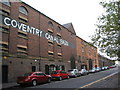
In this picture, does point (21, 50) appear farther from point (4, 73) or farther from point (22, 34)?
point (4, 73)

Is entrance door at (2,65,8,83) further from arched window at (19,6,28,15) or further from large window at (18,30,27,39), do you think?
arched window at (19,6,28,15)

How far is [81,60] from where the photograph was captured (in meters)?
43.2

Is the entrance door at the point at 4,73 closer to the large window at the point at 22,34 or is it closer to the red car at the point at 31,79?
the red car at the point at 31,79

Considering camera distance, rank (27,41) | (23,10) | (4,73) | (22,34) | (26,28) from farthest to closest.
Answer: (23,10) → (26,28) → (27,41) → (22,34) → (4,73)

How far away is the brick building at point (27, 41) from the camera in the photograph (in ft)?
60.5

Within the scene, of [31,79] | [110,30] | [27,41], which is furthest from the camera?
[27,41]

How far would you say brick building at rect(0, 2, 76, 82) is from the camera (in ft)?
60.5

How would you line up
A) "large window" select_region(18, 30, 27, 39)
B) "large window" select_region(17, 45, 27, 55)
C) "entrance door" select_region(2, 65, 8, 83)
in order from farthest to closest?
"large window" select_region(18, 30, 27, 39), "large window" select_region(17, 45, 27, 55), "entrance door" select_region(2, 65, 8, 83)

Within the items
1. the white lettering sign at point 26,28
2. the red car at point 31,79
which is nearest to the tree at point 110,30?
the red car at point 31,79

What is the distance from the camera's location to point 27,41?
72.6 ft

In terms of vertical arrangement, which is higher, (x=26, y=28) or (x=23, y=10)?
(x=23, y=10)

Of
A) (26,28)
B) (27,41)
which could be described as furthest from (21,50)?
(26,28)

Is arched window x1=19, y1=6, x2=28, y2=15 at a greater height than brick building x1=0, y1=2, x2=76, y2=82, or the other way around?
arched window x1=19, y1=6, x2=28, y2=15

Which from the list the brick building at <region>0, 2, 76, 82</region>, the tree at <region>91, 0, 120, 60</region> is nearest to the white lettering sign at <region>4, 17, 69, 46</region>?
the brick building at <region>0, 2, 76, 82</region>
